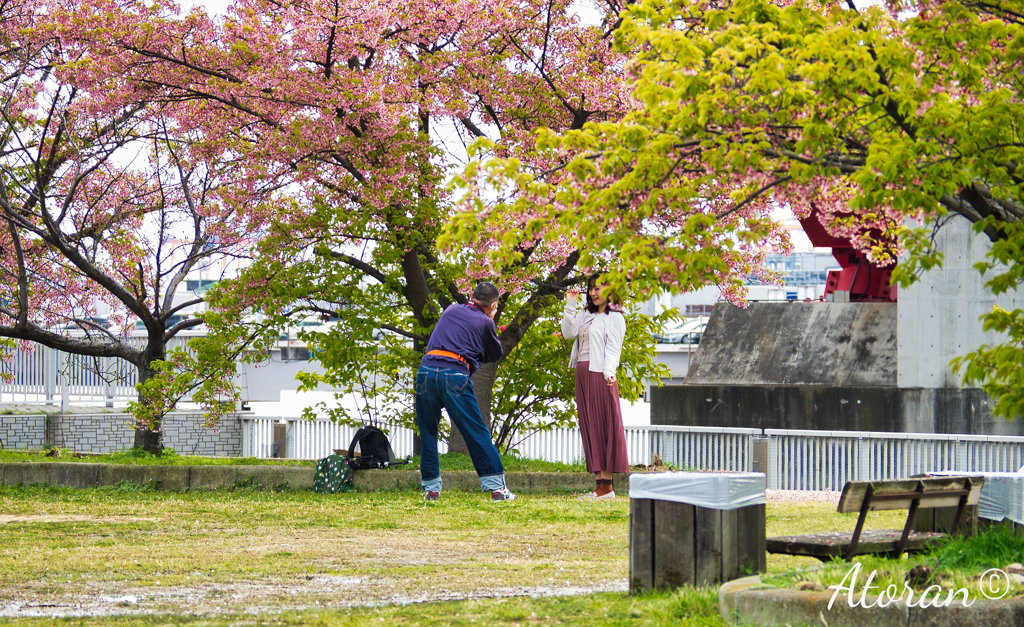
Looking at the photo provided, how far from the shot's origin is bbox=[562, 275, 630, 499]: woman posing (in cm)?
977

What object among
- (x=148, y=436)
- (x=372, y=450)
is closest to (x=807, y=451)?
(x=372, y=450)

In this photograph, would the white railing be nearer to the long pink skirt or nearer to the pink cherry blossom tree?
the pink cherry blossom tree

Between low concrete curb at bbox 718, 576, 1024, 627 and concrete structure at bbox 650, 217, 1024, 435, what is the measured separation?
1287cm

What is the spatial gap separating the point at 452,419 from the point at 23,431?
1360 centimetres

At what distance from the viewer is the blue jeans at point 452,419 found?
913cm

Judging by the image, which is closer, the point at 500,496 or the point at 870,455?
the point at 500,496

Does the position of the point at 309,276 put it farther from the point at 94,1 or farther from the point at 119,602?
the point at 119,602

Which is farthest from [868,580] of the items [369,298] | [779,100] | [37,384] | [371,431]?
[37,384]

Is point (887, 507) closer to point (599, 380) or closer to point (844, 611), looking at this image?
point (844, 611)

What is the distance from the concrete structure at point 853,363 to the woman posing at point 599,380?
804 cm

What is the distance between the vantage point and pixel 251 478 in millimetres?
11539

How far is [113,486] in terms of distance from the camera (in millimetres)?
11875

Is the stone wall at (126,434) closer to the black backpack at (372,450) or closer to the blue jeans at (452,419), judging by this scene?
the black backpack at (372,450)

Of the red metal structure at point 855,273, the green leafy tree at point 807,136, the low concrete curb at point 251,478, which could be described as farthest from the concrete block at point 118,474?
the red metal structure at point 855,273
